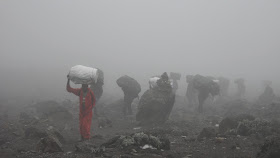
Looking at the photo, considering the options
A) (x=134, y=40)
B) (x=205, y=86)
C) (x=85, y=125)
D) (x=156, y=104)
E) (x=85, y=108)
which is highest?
(x=134, y=40)

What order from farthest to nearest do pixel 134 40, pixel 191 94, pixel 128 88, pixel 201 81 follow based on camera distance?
pixel 134 40 < pixel 191 94 < pixel 201 81 < pixel 128 88

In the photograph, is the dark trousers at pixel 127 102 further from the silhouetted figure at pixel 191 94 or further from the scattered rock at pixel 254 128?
the scattered rock at pixel 254 128

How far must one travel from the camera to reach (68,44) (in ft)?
297

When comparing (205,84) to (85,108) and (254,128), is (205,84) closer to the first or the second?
(254,128)

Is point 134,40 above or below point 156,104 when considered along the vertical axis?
A: above

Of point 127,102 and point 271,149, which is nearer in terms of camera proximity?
point 271,149

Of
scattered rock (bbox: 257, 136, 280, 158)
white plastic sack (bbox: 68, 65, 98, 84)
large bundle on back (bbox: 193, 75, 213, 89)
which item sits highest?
white plastic sack (bbox: 68, 65, 98, 84)

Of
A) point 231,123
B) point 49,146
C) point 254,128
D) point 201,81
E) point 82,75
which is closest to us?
point 49,146

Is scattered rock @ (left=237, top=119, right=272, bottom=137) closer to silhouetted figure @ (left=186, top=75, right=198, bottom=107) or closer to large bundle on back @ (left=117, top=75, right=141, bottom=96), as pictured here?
large bundle on back @ (left=117, top=75, right=141, bottom=96)

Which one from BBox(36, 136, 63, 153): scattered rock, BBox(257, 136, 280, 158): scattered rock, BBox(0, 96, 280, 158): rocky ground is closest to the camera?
BBox(257, 136, 280, 158): scattered rock

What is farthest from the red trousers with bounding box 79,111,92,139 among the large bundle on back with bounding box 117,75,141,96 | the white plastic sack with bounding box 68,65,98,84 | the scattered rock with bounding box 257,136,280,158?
the large bundle on back with bounding box 117,75,141,96

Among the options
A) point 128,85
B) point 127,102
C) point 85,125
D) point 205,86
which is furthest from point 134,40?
point 85,125

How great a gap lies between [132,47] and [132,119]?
3480 inches

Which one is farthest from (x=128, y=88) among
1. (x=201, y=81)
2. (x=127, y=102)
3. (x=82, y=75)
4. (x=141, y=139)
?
(x=141, y=139)
